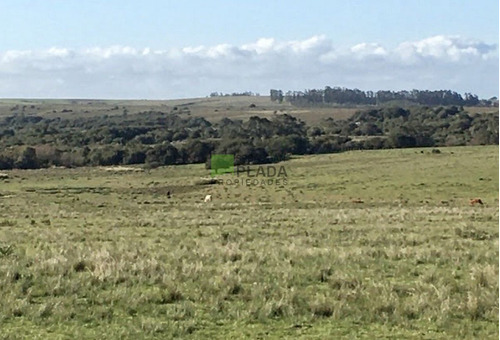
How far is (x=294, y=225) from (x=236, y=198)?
960 inches

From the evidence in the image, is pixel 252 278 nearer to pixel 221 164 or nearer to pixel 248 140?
pixel 221 164

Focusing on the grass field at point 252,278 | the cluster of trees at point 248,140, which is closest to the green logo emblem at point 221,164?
the cluster of trees at point 248,140

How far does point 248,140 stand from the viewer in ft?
278

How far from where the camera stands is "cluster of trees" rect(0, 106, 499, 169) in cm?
8162

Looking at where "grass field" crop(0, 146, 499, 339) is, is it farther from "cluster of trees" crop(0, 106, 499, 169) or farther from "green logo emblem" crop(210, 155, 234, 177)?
"cluster of trees" crop(0, 106, 499, 169)

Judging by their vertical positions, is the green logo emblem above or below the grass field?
below

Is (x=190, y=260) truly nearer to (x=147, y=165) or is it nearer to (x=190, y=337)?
(x=190, y=337)

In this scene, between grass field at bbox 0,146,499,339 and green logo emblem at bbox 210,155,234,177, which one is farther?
green logo emblem at bbox 210,155,234,177

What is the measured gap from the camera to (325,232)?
1923 cm

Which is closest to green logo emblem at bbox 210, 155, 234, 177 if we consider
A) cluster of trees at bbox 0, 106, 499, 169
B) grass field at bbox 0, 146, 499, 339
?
cluster of trees at bbox 0, 106, 499, 169

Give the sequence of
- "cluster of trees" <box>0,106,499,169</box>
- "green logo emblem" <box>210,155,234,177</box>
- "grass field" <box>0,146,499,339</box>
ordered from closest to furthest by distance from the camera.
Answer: "grass field" <box>0,146,499,339</box>
"green logo emblem" <box>210,155,234,177</box>
"cluster of trees" <box>0,106,499,169</box>

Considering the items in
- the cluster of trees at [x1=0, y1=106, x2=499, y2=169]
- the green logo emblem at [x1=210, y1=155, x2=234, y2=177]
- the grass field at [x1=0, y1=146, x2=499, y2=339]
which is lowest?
the green logo emblem at [x1=210, y1=155, x2=234, y2=177]

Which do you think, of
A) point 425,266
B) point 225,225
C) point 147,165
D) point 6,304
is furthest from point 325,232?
point 147,165

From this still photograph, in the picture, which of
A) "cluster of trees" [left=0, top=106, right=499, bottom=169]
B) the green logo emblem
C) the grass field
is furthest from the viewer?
"cluster of trees" [left=0, top=106, right=499, bottom=169]
